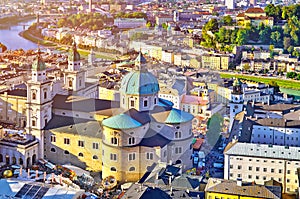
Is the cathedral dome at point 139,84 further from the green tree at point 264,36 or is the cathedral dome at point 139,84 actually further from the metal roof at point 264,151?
the green tree at point 264,36

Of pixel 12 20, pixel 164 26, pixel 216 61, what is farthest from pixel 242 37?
pixel 12 20

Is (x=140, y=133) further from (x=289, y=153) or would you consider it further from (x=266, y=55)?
(x=266, y=55)

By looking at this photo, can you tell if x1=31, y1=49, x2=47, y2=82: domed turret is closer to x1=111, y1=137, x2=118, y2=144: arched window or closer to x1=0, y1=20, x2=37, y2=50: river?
x1=111, y1=137, x2=118, y2=144: arched window

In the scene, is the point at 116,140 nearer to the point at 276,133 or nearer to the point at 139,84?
the point at 139,84

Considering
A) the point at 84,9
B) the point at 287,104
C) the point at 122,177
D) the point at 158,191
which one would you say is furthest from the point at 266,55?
the point at 158,191

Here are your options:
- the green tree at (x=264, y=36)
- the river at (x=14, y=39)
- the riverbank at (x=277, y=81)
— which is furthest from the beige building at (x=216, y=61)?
the river at (x=14, y=39)

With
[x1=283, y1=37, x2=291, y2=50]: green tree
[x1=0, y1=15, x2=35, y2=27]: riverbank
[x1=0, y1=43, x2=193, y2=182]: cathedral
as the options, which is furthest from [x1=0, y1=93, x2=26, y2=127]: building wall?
[x1=0, y1=15, x2=35, y2=27]: riverbank
